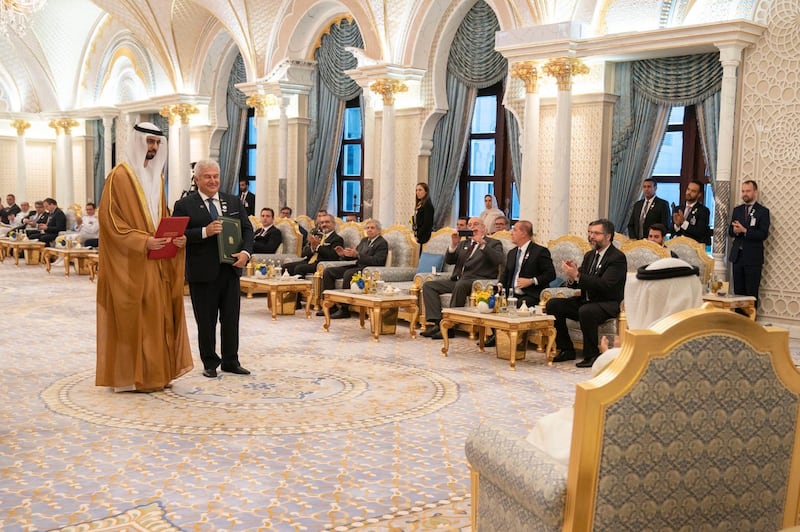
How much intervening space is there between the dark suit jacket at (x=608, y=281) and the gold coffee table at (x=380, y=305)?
5.94 ft

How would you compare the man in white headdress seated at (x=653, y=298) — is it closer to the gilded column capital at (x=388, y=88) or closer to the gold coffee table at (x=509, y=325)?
the gold coffee table at (x=509, y=325)

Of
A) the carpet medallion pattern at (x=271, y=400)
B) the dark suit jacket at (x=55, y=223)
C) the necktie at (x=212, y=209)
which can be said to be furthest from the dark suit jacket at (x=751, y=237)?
the dark suit jacket at (x=55, y=223)

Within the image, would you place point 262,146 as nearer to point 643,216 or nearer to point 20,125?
point 643,216

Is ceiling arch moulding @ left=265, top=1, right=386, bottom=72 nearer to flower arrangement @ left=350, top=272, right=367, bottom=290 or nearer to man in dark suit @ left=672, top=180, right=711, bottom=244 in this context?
flower arrangement @ left=350, top=272, right=367, bottom=290

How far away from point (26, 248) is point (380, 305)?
9.72m

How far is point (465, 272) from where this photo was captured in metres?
8.54

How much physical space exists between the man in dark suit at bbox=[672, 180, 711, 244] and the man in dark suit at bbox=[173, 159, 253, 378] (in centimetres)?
487

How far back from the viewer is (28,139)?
72.0ft

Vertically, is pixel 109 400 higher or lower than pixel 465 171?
lower

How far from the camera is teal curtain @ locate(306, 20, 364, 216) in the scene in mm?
14102

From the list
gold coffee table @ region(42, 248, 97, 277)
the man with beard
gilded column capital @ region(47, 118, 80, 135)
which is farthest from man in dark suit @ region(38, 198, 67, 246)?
the man with beard

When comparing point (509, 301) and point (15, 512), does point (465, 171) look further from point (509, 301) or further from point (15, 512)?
point (15, 512)

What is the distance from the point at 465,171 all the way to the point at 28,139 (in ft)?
44.8

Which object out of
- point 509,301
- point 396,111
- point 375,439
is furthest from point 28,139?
point 375,439
